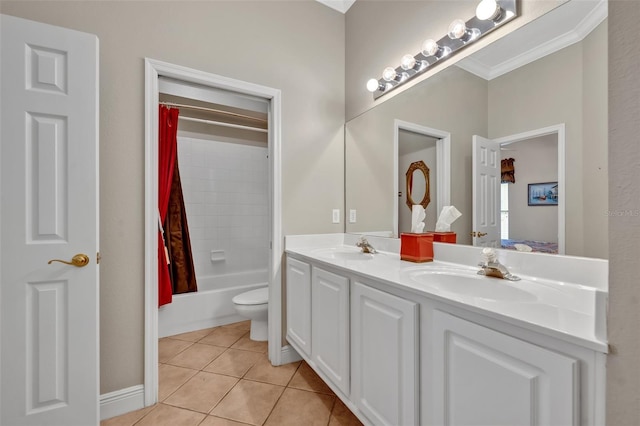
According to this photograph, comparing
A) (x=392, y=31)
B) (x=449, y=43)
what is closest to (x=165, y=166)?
(x=392, y=31)

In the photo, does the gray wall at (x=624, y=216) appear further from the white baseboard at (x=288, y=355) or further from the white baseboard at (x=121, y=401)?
the white baseboard at (x=121, y=401)

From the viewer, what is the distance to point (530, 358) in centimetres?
64

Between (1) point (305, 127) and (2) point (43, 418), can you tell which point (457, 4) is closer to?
(1) point (305, 127)

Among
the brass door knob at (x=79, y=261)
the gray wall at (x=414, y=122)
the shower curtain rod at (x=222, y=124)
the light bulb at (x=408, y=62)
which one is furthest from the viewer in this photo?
the shower curtain rod at (x=222, y=124)

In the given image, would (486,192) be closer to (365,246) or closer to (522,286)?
(522,286)

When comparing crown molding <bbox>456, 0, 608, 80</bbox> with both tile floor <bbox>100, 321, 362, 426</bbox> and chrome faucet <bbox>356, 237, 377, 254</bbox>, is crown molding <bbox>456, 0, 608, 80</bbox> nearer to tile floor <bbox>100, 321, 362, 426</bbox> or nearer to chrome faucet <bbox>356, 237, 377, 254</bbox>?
chrome faucet <bbox>356, 237, 377, 254</bbox>

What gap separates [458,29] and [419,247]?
41.8 inches

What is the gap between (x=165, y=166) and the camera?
2385 millimetres

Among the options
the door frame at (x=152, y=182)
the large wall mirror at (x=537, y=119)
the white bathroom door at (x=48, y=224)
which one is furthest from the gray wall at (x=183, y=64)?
the large wall mirror at (x=537, y=119)

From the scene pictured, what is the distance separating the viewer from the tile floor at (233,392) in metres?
1.45

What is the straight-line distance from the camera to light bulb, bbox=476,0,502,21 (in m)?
1.16

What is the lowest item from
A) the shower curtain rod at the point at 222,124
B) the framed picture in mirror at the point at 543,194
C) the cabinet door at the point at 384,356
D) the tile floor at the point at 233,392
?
the tile floor at the point at 233,392

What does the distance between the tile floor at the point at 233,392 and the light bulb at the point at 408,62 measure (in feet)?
6.50

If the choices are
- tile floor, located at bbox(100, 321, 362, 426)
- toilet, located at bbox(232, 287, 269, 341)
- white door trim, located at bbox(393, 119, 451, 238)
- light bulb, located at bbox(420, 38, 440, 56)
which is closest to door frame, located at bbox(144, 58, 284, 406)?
tile floor, located at bbox(100, 321, 362, 426)
